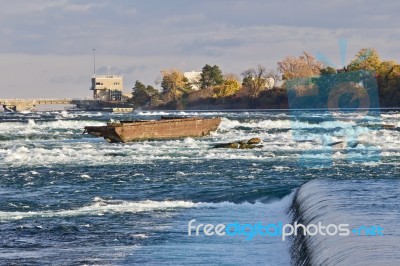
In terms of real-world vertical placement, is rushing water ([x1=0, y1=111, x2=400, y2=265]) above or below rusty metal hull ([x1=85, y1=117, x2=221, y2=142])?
below

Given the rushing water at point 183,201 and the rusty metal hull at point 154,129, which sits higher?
the rusty metal hull at point 154,129

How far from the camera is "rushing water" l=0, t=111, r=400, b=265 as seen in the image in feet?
57.9

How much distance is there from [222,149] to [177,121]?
15312mm

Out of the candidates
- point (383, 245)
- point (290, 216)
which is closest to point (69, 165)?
point (290, 216)

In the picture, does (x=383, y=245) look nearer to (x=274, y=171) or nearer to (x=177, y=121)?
(x=274, y=171)

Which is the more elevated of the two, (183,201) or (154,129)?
(154,129)

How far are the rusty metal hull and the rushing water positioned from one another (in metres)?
8.60

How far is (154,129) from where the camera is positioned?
6162 centimetres

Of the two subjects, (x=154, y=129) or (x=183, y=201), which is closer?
(x=183, y=201)

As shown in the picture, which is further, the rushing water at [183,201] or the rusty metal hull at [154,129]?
the rusty metal hull at [154,129]

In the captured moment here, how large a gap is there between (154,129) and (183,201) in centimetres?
3530

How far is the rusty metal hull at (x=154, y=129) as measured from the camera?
5791cm

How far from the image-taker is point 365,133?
64.2m

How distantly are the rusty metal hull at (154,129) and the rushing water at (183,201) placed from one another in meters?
8.60
